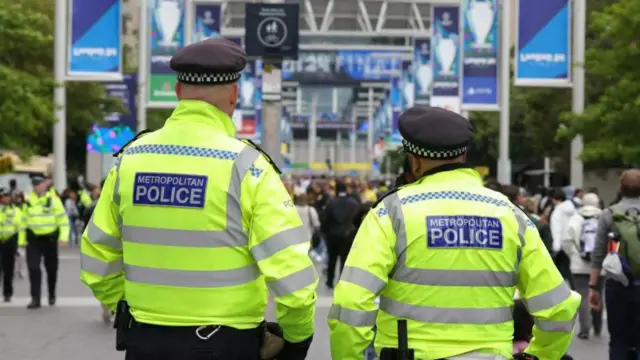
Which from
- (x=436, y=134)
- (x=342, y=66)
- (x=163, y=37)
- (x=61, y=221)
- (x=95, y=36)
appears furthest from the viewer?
(x=342, y=66)

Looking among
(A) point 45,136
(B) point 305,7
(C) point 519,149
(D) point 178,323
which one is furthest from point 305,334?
(B) point 305,7

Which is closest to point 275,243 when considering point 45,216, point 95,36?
point 45,216

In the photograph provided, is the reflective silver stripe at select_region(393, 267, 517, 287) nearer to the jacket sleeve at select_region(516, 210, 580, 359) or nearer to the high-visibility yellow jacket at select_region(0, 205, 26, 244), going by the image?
the jacket sleeve at select_region(516, 210, 580, 359)

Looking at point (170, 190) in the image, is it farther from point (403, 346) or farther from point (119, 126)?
point (119, 126)

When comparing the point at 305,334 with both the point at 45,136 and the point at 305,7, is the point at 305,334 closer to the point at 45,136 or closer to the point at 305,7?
the point at 45,136

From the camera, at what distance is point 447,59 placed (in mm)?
30672

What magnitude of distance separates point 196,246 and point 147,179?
0.34 m

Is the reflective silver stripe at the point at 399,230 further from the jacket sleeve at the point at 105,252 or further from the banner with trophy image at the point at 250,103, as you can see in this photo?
the banner with trophy image at the point at 250,103

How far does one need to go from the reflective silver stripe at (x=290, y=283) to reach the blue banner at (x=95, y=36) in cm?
2288

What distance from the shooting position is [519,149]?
54.7 meters

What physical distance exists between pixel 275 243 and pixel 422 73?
3551 cm

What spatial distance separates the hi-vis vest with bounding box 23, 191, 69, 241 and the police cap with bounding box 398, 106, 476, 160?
1171 centimetres

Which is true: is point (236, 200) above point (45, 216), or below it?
above

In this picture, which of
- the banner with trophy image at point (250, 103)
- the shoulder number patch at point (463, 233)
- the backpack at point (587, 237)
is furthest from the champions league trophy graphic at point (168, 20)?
the shoulder number patch at point (463, 233)
